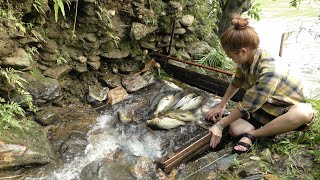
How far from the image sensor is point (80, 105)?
192 inches

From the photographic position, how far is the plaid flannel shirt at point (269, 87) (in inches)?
123

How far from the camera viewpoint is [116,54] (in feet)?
17.2

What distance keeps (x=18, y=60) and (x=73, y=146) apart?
1.27 m

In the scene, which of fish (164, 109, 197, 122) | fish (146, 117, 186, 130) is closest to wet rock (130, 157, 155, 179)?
fish (146, 117, 186, 130)

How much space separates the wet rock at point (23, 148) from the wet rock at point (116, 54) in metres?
1.85

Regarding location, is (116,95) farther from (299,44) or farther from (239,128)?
(299,44)

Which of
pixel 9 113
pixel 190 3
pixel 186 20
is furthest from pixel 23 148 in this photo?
pixel 190 3

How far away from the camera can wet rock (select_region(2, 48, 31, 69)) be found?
374 centimetres

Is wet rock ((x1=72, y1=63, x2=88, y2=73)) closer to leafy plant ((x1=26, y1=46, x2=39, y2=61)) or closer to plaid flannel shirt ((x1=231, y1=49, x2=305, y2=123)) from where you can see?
leafy plant ((x1=26, y1=46, x2=39, y2=61))

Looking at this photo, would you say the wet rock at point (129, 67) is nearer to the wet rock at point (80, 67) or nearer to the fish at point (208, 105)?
the wet rock at point (80, 67)

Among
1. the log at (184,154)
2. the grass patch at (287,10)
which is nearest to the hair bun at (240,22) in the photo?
the log at (184,154)

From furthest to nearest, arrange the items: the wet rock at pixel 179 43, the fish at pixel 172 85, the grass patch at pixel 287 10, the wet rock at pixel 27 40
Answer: the grass patch at pixel 287 10 → the wet rock at pixel 179 43 → the fish at pixel 172 85 → the wet rock at pixel 27 40

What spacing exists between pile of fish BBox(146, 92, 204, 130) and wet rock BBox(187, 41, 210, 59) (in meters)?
1.53

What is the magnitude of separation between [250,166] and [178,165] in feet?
2.72
